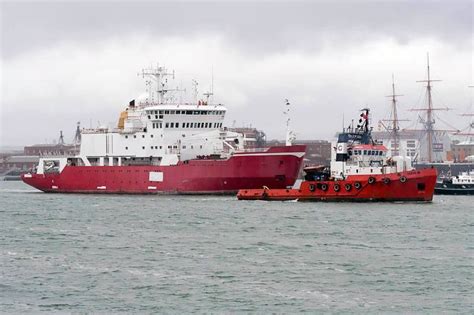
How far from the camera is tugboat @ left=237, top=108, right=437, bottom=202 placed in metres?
47.8

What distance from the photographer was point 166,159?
6041cm

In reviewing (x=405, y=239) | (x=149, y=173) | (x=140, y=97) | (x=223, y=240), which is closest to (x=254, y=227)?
(x=223, y=240)

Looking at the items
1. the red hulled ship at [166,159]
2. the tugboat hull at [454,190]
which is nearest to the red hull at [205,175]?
the red hulled ship at [166,159]

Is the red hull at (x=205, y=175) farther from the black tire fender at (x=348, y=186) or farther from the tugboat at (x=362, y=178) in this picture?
the black tire fender at (x=348, y=186)

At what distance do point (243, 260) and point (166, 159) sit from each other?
30.9 metres

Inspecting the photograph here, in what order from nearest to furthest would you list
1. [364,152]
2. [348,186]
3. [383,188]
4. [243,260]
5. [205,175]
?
[243,260], [383,188], [348,186], [364,152], [205,175]

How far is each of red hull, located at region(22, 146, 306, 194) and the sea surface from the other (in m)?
8.97

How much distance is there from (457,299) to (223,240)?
12577 millimetres

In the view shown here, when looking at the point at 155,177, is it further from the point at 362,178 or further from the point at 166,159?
the point at 362,178

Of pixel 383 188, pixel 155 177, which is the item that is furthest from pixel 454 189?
pixel 383 188

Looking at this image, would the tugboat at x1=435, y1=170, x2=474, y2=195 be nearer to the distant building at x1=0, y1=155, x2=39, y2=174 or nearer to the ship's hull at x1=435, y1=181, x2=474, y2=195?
the ship's hull at x1=435, y1=181, x2=474, y2=195

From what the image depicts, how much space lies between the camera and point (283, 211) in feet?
150

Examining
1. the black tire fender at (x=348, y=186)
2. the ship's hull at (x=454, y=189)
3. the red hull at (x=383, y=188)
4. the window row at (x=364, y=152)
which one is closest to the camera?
the red hull at (x=383, y=188)

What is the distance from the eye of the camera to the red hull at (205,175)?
57031 millimetres
